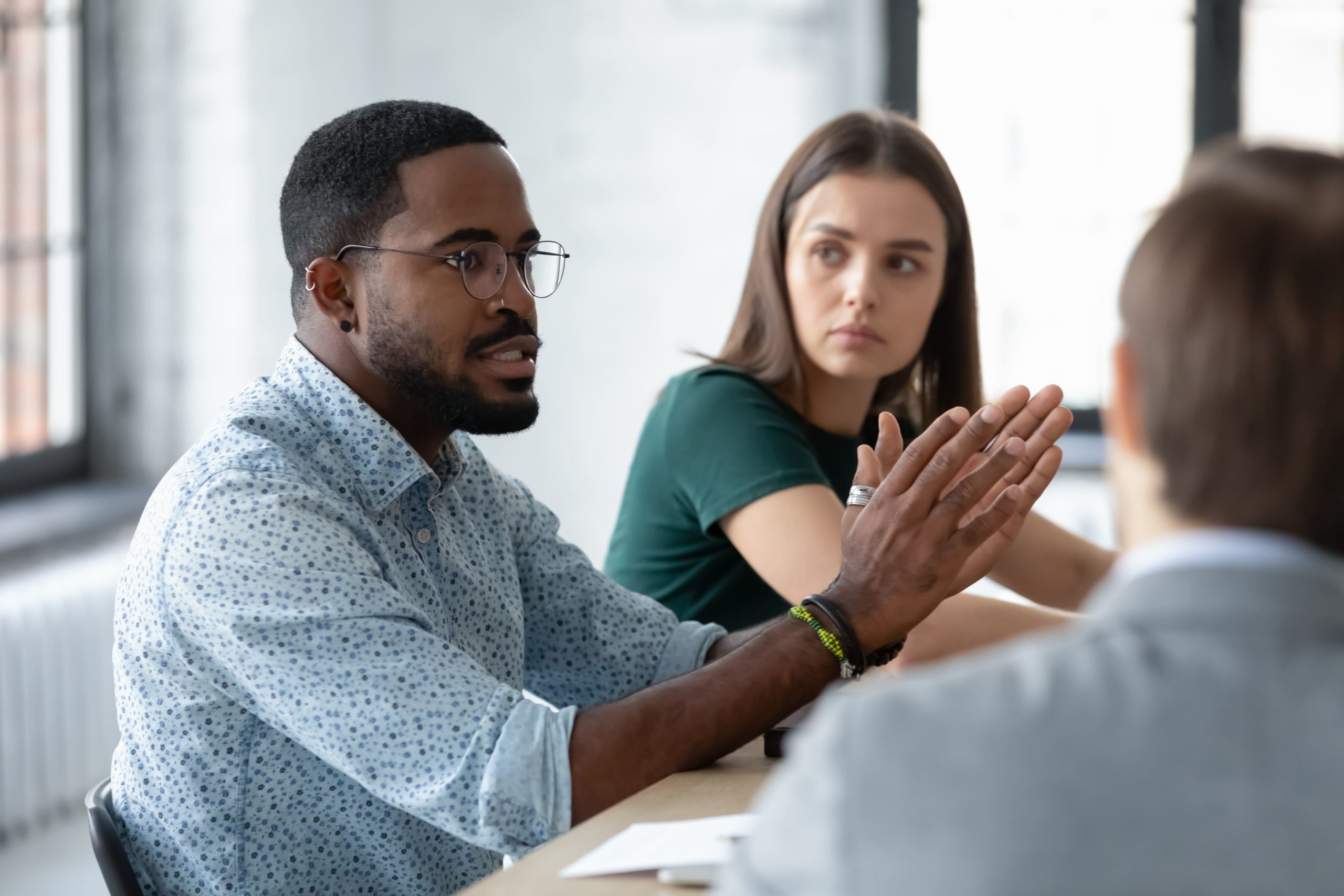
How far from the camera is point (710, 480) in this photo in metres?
1.89

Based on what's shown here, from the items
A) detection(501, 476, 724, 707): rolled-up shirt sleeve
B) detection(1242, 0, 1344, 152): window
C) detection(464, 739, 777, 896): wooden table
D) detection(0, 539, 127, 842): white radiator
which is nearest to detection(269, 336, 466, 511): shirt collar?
detection(501, 476, 724, 707): rolled-up shirt sleeve

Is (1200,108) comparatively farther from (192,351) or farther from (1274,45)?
(192,351)

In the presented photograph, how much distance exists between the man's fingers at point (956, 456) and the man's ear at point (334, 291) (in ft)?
2.00

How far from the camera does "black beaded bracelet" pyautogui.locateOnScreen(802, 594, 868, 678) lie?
52.9 inches

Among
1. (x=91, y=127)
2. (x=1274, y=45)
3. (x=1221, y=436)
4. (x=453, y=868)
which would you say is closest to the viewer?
(x=1221, y=436)

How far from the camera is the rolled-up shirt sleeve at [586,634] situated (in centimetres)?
168

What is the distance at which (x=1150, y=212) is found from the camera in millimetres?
665

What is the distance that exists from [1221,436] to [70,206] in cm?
321

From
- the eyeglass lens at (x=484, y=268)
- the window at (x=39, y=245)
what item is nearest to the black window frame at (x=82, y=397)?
the window at (x=39, y=245)

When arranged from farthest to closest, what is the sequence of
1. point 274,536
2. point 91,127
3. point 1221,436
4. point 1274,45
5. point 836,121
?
1. point 1274,45
2. point 91,127
3. point 836,121
4. point 274,536
5. point 1221,436

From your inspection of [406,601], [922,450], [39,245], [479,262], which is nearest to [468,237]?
[479,262]

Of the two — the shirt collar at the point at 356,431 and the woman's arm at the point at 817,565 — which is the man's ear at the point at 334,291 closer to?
the shirt collar at the point at 356,431

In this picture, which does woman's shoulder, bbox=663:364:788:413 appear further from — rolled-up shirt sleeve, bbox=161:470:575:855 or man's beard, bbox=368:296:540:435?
rolled-up shirt sleeve, bbox=161:470:575:855

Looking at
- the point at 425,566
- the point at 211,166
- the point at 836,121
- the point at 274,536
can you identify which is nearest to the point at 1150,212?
the point at 274,536
